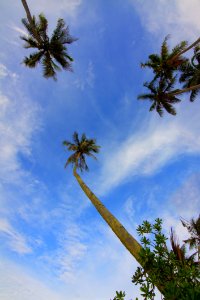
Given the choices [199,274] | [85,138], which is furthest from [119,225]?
[85,138]

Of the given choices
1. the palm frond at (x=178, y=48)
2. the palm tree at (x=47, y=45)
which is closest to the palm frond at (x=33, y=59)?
the palm tree at (x=47, y=45)

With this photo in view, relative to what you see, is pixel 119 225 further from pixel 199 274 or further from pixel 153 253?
pixel 199 274

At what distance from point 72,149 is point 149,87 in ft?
29.6

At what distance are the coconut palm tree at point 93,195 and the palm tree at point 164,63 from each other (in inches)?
→ 346

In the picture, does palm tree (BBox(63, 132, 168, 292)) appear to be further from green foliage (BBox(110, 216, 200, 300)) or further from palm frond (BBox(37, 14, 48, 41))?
palm frond (BBox(37, 14, 48, 41))

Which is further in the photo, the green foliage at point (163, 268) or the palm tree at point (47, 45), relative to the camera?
the palm tree at point (47, 45)

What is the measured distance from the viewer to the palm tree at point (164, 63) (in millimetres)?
20391

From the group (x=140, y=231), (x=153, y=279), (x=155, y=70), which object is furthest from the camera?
(x=155, y=70)

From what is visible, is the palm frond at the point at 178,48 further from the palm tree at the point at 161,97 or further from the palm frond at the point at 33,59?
the palm frond at the point at 33,59

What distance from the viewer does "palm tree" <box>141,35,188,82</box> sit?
20.4 metres

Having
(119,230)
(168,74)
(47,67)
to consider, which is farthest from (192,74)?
(119,230)

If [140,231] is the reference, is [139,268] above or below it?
below

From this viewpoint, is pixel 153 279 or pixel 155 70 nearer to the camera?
pixel 153 279

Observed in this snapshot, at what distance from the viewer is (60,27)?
2031cm
